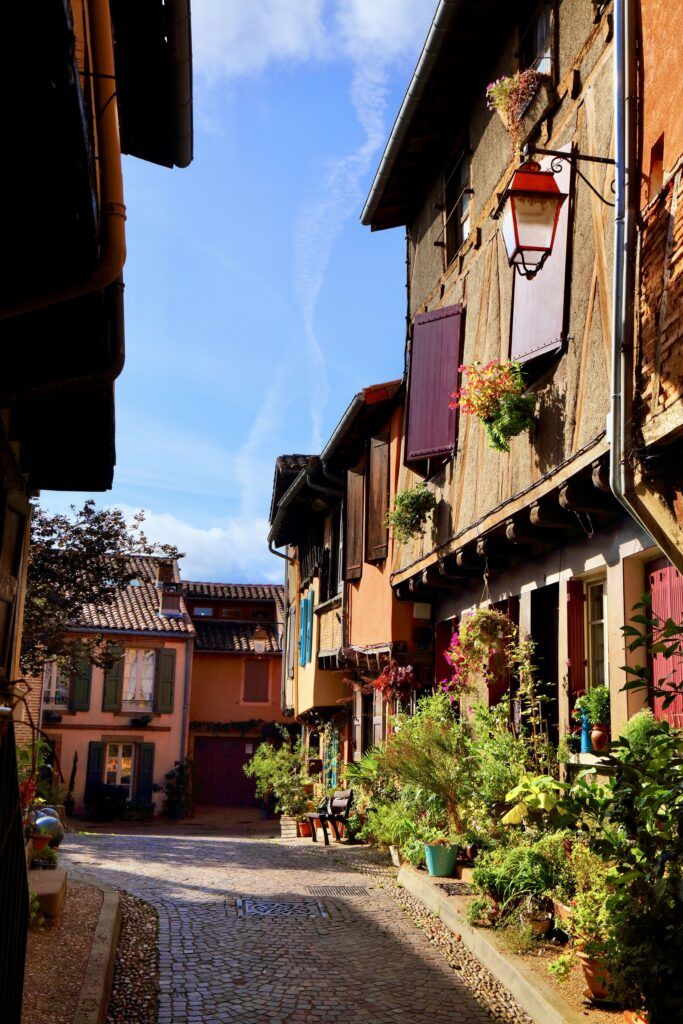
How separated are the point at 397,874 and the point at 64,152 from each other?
29.4 ft

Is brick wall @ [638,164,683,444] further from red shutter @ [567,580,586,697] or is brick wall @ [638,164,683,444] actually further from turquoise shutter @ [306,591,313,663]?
turquoise shutter @ [306,591,313,663]

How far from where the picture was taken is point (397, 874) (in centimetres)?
1032

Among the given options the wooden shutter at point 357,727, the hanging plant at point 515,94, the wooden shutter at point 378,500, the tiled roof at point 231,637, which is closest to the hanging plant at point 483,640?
the wooden shutter at point 378,500

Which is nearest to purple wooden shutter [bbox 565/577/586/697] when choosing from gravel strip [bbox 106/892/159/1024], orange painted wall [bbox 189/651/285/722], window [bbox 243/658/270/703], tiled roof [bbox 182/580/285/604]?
gravel strip [bbox 106/892/159/1024]

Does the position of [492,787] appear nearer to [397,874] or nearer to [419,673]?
[397,874]

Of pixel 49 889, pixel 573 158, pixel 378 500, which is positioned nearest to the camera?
pixel 573 158

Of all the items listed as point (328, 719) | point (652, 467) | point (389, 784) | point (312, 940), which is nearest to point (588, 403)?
point (652, 467)

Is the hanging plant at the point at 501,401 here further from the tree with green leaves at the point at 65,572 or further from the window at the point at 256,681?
the window at the point at 256,681

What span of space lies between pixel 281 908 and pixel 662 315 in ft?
20.1

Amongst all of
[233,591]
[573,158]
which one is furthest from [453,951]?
[233,591]

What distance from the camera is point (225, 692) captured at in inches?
1224

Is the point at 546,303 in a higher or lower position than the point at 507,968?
higher

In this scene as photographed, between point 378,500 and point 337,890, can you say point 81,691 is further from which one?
point 337,890

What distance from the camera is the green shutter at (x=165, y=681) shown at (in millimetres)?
28406
